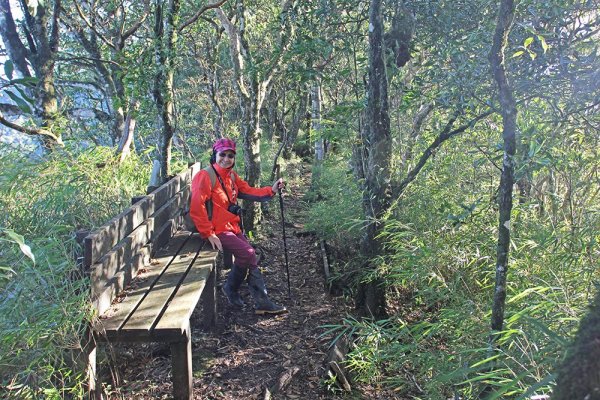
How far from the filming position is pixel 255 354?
4770 millimetres

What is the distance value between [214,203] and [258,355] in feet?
5.86

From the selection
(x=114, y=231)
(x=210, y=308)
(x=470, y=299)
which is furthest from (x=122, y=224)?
(x=470, y=299)

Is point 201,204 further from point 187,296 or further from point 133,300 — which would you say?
point 133,300

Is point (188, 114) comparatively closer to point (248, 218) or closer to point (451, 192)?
point (248, 218)

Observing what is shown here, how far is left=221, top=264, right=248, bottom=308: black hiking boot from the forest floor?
10 centimetres

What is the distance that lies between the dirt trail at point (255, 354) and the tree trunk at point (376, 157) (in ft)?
1.90

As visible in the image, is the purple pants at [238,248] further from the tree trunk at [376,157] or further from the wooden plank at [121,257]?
the tree trunk at [376,157]

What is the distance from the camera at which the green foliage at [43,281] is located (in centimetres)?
296

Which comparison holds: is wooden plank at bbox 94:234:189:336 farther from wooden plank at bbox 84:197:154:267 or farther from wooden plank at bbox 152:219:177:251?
wooden plank at bbox 84:197:154:267

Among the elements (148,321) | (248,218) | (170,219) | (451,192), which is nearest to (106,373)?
(148,321)

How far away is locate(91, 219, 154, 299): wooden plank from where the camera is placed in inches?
136

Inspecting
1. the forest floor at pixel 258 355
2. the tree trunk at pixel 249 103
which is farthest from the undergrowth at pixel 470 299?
the tree trunk at pixel 249 103

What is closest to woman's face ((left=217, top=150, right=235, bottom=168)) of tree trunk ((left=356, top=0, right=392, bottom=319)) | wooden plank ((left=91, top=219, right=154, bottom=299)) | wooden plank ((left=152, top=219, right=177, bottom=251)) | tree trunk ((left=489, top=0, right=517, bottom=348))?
wooden plank ((left=152, top=219, right=177, bottom=251))

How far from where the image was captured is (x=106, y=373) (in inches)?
156
